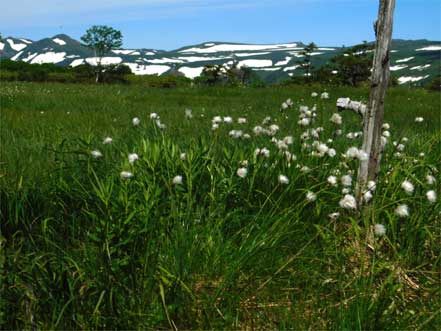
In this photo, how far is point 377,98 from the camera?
13.5 ft

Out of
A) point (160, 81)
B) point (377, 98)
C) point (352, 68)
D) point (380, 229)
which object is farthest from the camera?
point (352, 68)

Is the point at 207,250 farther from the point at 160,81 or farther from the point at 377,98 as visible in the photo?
the point at 160,81

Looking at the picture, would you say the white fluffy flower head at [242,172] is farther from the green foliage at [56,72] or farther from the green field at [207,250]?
the green foliage at [56,72]

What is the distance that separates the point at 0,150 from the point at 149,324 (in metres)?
3.39

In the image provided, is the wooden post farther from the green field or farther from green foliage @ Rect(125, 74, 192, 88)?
green foliage @ Rect(125, 74, 192, 88)

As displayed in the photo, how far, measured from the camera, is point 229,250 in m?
3.33

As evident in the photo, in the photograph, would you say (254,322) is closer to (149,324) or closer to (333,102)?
(149,324)

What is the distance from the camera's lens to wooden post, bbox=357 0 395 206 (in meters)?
4.05

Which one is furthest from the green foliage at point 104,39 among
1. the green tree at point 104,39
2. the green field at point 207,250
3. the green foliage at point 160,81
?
the green field at point 207,250

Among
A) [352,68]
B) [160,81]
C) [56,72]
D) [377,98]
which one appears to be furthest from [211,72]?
[377,98]

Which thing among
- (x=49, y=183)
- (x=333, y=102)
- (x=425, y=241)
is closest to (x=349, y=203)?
(x=425, y=241)

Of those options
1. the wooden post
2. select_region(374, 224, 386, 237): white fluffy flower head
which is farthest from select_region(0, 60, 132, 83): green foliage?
select_region(374, 224, 386, 237): white fluffy flower head

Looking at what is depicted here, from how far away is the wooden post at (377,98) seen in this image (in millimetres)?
4047

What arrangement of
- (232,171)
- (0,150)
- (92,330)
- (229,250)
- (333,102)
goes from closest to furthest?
(92,330), (229,250), (232,171), (0,150), (333,102)
